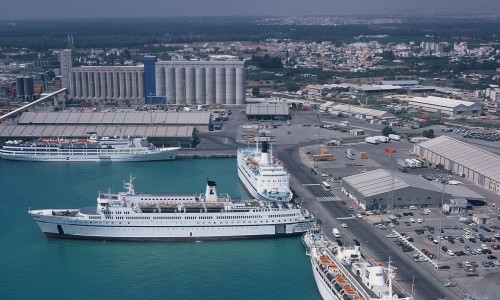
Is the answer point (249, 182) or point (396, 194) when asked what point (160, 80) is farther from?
point (396, 194)

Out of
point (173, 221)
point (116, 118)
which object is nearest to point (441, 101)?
point (116, 118)

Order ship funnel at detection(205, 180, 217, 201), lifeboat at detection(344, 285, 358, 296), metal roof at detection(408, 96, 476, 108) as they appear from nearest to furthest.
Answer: lifeboat at detection(344, 285, 358, 296) < ship funnel at detection(205, 180, 217, 201) < metal roof at detection(408, 96, 476, 108)

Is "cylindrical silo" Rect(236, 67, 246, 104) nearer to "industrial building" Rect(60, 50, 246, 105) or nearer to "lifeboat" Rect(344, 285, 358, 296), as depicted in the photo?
"industrial building" Rect(60, 50, 246, 105)

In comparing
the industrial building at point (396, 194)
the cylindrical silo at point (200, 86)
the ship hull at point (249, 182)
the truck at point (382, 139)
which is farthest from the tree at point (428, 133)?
the cylindrical silo at point (200, 86)

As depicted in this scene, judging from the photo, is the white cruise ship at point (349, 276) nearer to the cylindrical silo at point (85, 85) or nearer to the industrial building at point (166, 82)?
the industrial building at point (166, 82)

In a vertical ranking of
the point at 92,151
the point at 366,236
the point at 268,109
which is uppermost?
the point at 268,109

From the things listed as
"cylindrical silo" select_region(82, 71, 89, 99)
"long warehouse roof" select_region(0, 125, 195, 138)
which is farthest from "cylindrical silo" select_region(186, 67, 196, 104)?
"long warehouse roof" select_region(0, 125, 195, 138)
